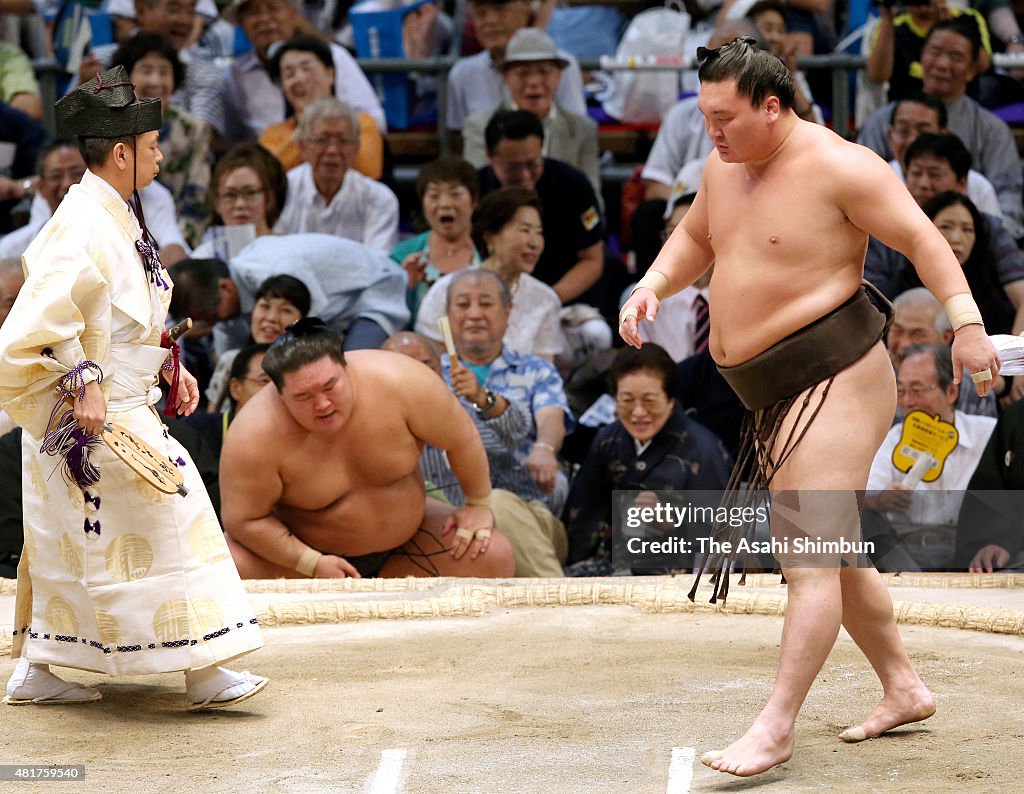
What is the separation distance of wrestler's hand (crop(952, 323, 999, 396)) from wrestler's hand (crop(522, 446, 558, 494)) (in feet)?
6.42

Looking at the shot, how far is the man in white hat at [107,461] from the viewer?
2242 millimetres

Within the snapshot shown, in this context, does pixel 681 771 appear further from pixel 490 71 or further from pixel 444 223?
pixel 490 71

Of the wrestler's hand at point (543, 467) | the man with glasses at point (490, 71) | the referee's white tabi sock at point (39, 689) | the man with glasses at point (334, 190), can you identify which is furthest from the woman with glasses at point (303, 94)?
the referee's white tabi sock at point (39, 689)

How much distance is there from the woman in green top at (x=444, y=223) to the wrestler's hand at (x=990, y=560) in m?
1.82

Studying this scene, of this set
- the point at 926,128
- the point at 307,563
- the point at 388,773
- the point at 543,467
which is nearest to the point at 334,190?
the point at 543,467

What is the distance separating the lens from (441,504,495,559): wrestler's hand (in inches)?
137

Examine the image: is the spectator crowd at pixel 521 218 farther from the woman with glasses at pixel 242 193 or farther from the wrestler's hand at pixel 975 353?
the wrestler's hand at pixel 975 353

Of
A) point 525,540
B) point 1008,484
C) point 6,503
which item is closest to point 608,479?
point 525,540

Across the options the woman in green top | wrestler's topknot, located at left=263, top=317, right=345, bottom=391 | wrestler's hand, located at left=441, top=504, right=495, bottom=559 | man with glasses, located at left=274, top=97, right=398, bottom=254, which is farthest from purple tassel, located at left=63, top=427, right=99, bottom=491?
man with glasses, located at left=274, top=97, right=398, bottom=254

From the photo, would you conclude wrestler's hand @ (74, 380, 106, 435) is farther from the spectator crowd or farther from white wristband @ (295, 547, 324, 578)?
white wristband @ (295, 547, 324, 578)

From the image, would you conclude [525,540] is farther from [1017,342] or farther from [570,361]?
[1017,342]

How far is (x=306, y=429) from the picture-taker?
334 cm

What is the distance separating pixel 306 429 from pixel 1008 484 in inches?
65.6

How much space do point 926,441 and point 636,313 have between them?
5.52 ft
